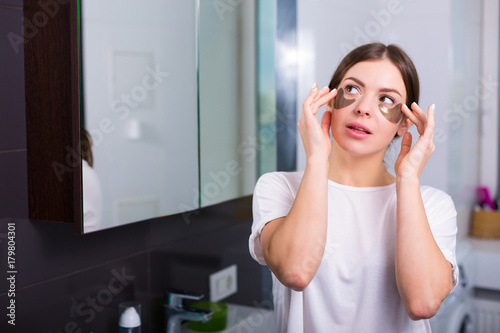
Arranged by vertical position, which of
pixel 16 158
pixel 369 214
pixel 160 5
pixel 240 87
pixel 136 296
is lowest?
pixel 136 296

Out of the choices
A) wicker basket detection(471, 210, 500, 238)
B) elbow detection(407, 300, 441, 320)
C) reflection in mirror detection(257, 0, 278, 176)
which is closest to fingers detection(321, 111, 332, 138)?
elbow detection(407, 300, 441, 320)

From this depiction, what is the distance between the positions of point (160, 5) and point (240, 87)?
46 centimetres

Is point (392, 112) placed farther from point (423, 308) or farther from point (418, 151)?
point (423, 308)

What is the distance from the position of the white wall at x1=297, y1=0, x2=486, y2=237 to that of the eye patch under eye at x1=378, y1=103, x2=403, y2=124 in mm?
801


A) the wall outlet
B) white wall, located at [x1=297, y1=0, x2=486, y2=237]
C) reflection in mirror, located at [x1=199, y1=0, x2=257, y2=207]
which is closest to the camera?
reflection in mirror, located at [x1=199, y1=0, x2=257, y2=207]

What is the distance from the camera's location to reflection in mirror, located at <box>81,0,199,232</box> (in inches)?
41.6

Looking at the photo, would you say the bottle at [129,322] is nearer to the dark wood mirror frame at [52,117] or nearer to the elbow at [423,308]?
the dark wood mirror frame at [52,117]

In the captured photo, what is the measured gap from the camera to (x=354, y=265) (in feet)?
3.43

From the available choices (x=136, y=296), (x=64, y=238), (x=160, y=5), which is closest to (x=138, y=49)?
(x=160, y=5)

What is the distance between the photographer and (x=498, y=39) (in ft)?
8.68

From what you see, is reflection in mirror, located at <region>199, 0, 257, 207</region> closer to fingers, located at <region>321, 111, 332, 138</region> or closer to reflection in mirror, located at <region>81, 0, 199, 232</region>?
reflection in mirror, located at <region>81, 0, 199, 232</region>

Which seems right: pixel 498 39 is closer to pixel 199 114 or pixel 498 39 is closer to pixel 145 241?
pixel 199 114

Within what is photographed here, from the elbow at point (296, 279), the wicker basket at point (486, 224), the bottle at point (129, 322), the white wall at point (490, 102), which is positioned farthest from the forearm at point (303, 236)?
the white wall at point (490, 102)

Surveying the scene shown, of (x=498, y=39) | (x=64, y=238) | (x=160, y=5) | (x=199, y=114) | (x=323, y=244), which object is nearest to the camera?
(x=323, y=244)
